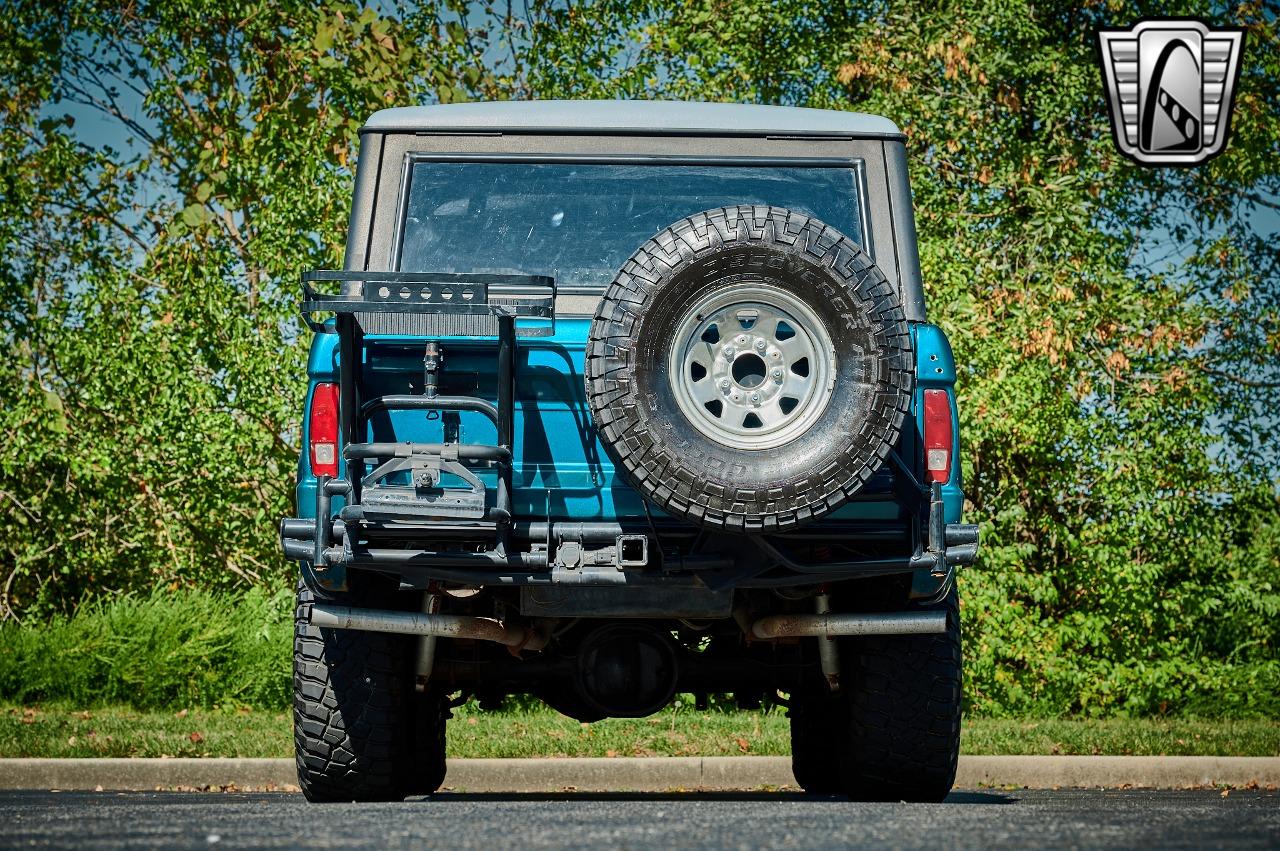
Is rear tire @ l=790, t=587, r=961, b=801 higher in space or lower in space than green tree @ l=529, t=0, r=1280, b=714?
lower

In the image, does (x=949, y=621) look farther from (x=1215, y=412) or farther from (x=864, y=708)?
(x=1215, y=412)

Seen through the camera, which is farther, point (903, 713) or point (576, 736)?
point (576, 736)

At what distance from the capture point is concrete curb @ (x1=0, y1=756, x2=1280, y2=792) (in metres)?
7.86

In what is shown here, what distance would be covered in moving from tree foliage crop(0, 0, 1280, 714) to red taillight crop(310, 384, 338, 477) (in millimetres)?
7261

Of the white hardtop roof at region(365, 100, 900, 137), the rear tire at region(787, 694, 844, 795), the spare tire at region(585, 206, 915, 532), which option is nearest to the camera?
the spare tire at region(585, 206, 915, 532)

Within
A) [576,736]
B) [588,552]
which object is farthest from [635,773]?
[588,552]

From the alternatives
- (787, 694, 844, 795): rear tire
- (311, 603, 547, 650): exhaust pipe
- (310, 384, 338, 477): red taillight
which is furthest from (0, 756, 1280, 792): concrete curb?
(310, 384, 338, 477): red taillight

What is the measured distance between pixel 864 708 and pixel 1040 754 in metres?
3.89

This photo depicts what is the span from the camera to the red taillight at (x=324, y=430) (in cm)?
495

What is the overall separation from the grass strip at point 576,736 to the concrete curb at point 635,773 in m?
0.57

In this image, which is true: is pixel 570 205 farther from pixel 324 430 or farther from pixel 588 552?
pixel 588 552

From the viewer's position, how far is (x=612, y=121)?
5.64m

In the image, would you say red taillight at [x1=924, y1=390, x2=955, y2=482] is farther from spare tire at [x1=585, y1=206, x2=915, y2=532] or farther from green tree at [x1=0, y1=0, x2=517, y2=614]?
green tree at [x1=0, y1=0, x2=517, y2=614]

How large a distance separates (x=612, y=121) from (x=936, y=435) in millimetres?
1743
